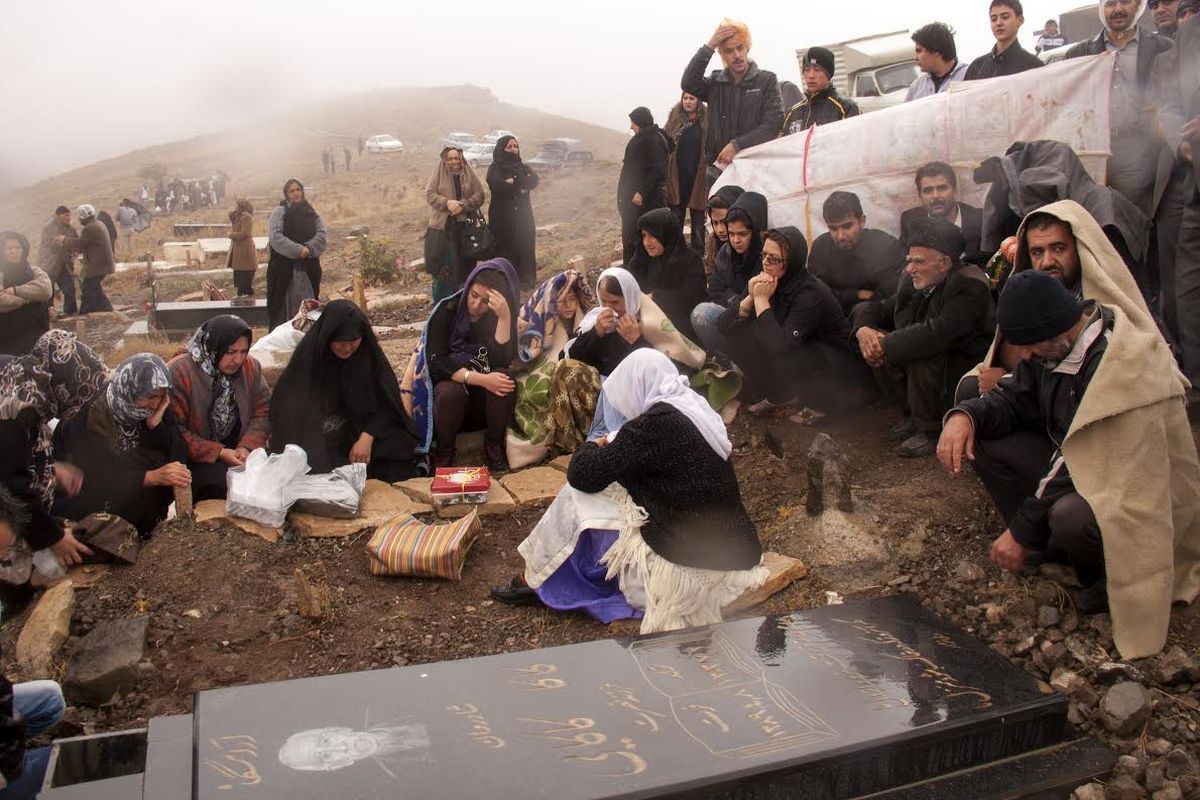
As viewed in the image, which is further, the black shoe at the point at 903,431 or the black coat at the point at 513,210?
the black coat at the point at 513,210

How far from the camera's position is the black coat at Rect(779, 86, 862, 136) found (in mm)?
6730

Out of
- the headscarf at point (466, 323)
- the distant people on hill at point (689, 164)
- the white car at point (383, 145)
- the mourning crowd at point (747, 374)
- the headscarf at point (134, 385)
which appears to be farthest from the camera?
the white car at point (383, 145)

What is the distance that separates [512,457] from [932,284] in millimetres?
2460

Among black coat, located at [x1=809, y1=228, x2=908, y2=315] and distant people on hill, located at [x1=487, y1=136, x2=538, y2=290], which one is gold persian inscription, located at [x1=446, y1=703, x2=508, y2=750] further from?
distant people on hill, located at [x1=487, y1=136, x2=538, y2=290]

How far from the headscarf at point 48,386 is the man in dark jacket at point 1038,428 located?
3808 millimetres

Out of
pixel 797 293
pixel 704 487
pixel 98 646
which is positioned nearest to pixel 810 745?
pixel 704 487

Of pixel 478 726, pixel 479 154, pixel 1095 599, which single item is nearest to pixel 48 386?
pixel 478 726

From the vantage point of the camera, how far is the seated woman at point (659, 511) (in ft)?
12.4

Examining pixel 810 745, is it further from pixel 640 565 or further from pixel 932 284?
pixel 932 284

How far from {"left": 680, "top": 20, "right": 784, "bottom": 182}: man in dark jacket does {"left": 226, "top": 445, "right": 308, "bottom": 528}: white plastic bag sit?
3820mm

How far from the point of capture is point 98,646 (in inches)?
150

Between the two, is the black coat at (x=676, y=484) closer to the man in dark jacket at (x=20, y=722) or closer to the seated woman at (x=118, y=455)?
the man in dark jacket at (x=20, y=722)

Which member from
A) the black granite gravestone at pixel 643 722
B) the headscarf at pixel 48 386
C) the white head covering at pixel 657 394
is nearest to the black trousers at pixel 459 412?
the headscarf at pixel 48 386

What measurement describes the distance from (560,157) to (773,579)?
3017cm
